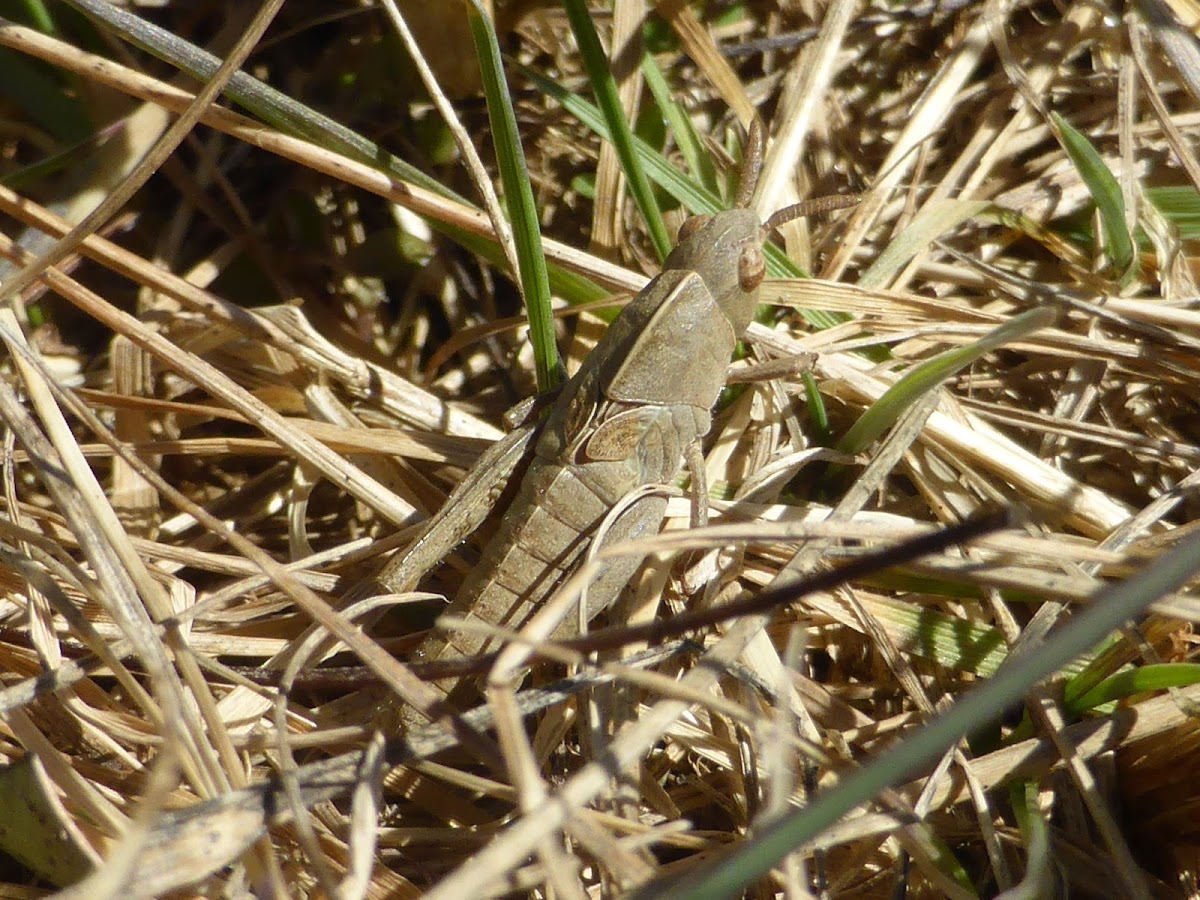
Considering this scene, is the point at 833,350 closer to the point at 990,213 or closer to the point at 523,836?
the point at 990,213

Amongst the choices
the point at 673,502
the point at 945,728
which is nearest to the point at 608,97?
the point at 673,502

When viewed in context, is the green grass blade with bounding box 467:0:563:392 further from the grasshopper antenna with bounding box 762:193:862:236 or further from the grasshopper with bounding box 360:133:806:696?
the grasshopper antenna with bounding box 762:193:862:236

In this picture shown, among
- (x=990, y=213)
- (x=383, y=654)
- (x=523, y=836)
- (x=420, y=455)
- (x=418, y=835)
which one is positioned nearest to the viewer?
(x=523, y=836)

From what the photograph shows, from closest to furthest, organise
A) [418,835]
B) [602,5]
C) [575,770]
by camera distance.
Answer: [418,835]
[575,770]
[602,5]

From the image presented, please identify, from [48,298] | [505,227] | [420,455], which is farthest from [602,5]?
[48,298]

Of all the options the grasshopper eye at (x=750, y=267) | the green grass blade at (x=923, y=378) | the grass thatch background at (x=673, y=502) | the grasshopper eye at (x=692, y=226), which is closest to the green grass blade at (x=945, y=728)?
the grass thatch background at (x=673, y=502)

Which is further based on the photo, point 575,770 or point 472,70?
point 472,70
